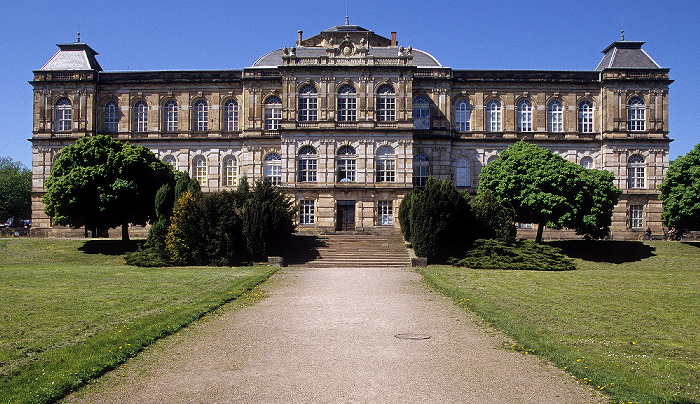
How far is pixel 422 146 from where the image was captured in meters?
58.6

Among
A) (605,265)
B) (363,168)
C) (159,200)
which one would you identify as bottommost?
(605,265)

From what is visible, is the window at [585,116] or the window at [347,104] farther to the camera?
the window at [585,116]

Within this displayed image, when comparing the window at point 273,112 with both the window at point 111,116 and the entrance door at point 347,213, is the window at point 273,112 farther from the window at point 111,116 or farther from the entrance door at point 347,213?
the window at point 111,116

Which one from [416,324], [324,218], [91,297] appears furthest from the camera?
[324,218]

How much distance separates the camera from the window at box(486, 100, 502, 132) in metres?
60.3

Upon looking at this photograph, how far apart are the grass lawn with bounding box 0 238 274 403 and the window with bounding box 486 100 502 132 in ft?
Result: 121

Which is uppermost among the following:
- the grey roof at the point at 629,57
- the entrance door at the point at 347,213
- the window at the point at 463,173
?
the grey roof at the point at 629,57

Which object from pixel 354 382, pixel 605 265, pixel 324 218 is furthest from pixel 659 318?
pixel 324 218

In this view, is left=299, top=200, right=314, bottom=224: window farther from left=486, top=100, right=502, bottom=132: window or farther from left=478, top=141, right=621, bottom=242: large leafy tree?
left=486, top=100, right=502, bottom=132: window

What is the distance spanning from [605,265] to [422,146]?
81.2 feet

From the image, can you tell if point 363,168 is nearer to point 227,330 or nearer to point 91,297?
point 91,297

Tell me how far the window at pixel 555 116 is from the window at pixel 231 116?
3472 cm

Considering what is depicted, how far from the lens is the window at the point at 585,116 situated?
60250mm

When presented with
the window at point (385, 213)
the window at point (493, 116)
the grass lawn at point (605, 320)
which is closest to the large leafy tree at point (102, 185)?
the window at point (385, 213)
